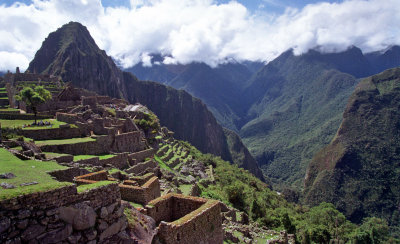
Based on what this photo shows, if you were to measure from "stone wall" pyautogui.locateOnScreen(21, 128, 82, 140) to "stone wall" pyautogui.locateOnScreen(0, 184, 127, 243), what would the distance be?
68.8 ft

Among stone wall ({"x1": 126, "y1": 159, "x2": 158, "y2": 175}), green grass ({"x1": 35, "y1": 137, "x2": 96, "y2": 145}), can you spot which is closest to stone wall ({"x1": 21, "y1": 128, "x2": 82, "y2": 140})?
green grass ({"x1": 35, "y1": 137, "x2": 96, "y2": 145})

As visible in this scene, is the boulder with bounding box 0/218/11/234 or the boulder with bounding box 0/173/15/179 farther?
the boulder with bounding box 0/173/15/179

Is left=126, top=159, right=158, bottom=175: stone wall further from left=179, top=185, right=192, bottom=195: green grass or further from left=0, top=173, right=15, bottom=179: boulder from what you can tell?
left=0, top=173, right=15, bottom=179: boulder

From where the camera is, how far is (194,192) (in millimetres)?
26984

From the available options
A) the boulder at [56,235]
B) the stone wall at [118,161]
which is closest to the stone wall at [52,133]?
the stone wall at [118,161]

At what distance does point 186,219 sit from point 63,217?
4647mm

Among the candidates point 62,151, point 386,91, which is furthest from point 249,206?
point 386,91

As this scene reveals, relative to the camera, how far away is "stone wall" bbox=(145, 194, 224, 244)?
9031 mm

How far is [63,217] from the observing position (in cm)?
613

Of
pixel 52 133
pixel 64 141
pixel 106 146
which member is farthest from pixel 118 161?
pixel 52 133

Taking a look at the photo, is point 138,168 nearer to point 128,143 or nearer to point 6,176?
point 128,143

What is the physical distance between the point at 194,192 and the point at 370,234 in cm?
3332

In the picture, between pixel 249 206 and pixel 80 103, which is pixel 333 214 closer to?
pixel 249 206

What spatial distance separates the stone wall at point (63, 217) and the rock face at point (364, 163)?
392ft
